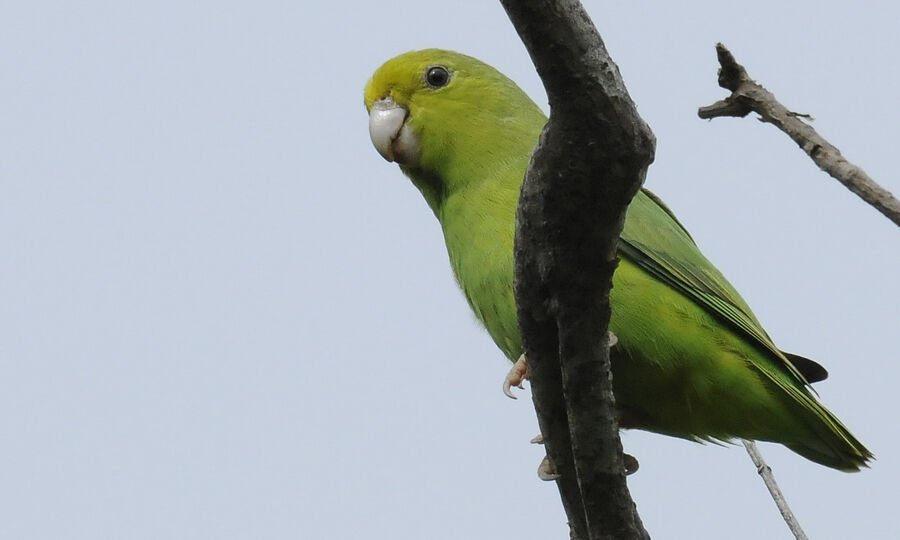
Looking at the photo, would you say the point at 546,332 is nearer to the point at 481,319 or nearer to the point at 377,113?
the point at 481,319

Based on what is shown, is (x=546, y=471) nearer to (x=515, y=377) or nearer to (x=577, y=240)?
(x=515, y=377)

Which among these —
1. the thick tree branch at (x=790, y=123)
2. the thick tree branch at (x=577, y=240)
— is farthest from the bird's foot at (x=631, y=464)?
the thick tree branch at (x=790, y=123)

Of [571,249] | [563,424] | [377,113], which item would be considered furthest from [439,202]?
[571,249]

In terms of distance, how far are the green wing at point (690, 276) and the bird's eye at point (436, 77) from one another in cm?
107

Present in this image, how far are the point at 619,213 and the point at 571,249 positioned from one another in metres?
0.15

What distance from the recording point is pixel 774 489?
12.9 ft

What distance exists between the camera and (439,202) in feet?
14.6

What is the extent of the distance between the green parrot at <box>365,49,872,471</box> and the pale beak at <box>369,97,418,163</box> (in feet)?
0.61

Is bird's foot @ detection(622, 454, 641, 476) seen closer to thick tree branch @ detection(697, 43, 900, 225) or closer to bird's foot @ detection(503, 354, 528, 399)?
bird's foot @ detection(503, 354, 528, 399)

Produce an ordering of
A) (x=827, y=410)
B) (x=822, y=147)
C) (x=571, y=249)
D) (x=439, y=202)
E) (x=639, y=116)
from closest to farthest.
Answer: (x=639, y=116) → (x=571, y=249) → (x=822, y=147) → (x=827, y=410) → (x=439, y=202)

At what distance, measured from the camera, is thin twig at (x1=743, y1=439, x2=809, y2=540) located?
375cm

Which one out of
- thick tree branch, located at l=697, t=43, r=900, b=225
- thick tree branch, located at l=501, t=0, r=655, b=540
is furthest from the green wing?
thick tree branch, located at l=501, t=0, r=655, b=540

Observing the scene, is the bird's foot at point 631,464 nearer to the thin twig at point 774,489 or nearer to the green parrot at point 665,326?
the green parrot at point 665,326

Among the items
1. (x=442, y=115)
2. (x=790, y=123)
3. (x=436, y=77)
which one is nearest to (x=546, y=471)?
(x=790, y=123)
